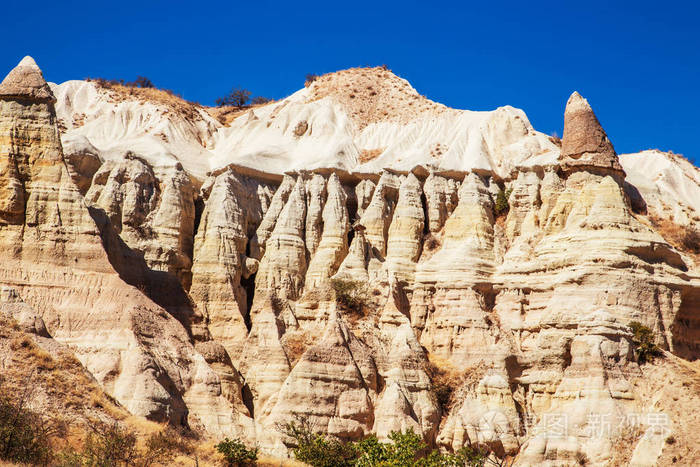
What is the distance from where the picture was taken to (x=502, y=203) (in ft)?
220

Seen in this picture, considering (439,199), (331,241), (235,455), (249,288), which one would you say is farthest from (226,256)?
(235,455)

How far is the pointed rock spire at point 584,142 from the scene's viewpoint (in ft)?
207

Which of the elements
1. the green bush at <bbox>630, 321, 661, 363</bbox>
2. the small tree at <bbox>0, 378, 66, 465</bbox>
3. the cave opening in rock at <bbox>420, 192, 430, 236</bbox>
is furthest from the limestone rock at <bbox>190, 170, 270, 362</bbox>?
the small tree at <bbox>0, 378, 66, 465</bbox>

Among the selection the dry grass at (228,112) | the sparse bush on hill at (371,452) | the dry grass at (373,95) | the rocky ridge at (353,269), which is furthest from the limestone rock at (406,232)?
the dry grass at (228,112)

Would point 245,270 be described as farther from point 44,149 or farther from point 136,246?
point 44,149

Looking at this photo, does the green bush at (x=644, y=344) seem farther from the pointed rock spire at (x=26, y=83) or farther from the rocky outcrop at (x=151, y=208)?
the pointed rock spire at (x=26, y=83)

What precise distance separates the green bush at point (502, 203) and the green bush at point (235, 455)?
28.0m

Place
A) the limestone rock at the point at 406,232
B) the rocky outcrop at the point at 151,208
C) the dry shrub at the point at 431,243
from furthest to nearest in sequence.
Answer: the dry shrub at the point at 431,243
the rocky outcrop at the point at 151,208
the limestone rock at the point at 406,232

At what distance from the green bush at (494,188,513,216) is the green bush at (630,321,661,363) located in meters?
13.9

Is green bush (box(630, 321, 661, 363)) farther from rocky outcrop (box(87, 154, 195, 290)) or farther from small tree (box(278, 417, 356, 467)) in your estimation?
rocky outcrop (box(87, 154, 195, 290))

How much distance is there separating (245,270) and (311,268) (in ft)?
12.2

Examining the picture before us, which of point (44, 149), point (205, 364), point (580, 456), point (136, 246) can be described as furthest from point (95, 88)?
point (580, 456)

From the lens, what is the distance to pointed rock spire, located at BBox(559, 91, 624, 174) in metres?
63.0

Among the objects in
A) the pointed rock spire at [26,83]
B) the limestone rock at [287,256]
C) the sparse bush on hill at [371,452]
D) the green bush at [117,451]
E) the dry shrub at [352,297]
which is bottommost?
the green bush at [117,451]
